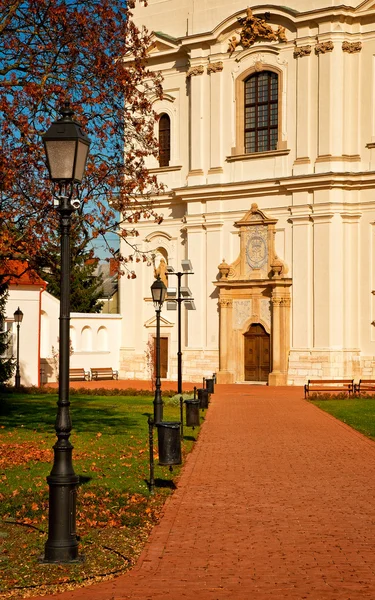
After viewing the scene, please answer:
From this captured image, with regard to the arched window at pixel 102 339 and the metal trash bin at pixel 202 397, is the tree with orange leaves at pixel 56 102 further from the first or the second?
the arched window at pixel 102 339

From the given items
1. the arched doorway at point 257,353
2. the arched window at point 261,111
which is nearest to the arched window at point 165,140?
the arched window at point 261,111

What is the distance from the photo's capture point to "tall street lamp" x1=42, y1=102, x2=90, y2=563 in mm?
9500

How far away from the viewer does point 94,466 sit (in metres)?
16.1

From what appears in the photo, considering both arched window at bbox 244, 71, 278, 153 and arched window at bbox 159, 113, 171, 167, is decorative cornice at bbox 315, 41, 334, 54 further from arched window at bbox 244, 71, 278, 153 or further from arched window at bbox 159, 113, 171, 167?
arched window at bbox 159, 113, 171, 167

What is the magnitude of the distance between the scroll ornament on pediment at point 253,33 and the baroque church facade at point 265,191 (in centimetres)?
7

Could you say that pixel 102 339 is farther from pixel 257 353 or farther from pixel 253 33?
pixel 253 33

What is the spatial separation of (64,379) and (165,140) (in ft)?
132

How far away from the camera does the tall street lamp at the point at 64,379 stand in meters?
9.50

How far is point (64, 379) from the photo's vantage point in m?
10.0

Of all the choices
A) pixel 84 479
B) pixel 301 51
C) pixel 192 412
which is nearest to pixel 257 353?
pixel 301 51

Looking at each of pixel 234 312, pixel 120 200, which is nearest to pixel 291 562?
pixel 120 200

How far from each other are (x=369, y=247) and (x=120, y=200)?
79.1ft

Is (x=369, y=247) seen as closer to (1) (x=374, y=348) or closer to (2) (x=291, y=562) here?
(1) (x=374, y=348)

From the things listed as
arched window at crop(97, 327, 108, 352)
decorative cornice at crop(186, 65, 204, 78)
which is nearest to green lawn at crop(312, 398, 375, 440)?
arched window at crop(97, 327, 108, 352)
